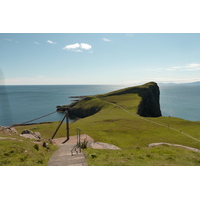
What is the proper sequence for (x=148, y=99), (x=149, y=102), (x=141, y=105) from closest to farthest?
(x=141, y=105), (x=149, y=102), (x=148, y=99)

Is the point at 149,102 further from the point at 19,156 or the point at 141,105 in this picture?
the point at 19,156

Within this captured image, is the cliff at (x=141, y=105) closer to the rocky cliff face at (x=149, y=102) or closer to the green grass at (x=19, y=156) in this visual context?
the rocky cliff face at (x=149, y=102)

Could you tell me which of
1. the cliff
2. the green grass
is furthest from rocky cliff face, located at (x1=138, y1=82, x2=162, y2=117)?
the green grass

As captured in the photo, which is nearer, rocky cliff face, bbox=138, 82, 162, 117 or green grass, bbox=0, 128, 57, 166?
green grass, bbox=0, 128, 57, 166

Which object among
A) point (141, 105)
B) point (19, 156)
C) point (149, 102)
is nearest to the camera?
point (19, 156)

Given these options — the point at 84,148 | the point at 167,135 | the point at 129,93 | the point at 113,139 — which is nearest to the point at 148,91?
the point at 129,93

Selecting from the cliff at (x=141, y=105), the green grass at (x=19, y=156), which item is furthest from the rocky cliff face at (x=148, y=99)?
the green grass at (x=19, y=156)

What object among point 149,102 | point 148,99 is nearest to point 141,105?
point 149,102

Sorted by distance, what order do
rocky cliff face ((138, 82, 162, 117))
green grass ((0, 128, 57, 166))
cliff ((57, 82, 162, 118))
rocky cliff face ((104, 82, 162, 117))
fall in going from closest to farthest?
1. green grass ((0, 128, 57, 166))
2. cliff ((57, 82, 162, 118))
3. rocky cliff face ((138, 82, 162, 117))
4. rocky cliff face ((104, 82, 162, 117))

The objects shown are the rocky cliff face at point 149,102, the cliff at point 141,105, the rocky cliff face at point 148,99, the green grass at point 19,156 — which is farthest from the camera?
the rocky cliff face at point 148,99

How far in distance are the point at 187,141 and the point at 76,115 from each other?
97845mm

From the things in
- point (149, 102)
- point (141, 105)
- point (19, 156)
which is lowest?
point (141, 105)

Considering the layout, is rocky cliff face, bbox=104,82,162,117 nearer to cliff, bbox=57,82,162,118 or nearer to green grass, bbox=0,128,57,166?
cliff, bbox=57,82,162,118

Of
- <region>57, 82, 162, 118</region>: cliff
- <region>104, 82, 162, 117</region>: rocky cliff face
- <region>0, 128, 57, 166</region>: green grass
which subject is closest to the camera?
<region>0, 128, 57, 166</region>: green grass
